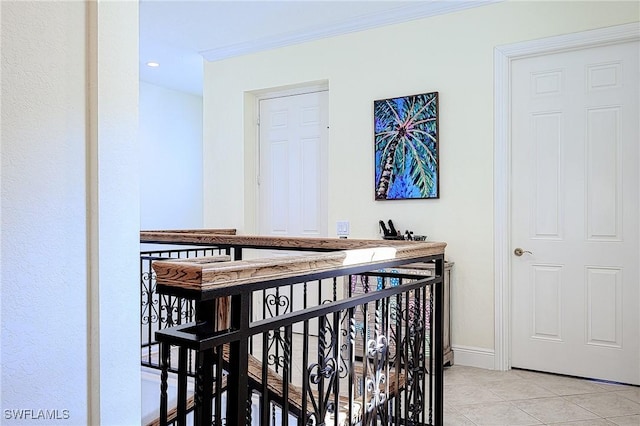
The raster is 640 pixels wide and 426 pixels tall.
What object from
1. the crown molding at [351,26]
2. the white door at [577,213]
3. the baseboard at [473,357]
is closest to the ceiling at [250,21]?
the crown molding at [351,26]

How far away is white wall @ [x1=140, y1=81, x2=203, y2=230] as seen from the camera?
5723mm

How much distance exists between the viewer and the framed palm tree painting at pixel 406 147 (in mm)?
3713

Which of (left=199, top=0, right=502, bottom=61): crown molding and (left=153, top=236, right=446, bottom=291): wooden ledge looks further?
(left=199, top=0, right=502, bottom=61): crown molding

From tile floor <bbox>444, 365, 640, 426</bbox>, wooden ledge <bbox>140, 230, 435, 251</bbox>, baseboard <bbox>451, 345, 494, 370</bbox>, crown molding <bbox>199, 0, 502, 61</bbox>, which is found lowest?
tile floor <bbox>444, 365, 640, 426</bbox>

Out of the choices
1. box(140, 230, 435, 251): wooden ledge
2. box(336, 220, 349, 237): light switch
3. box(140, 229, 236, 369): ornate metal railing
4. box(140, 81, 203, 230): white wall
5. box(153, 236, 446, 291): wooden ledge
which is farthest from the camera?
box(140, 81, 203, 230): white wall

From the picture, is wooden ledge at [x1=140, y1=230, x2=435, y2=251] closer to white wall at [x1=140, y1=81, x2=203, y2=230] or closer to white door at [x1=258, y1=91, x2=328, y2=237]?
white door at [x1=258, y1=91, x2=328, y2=237]

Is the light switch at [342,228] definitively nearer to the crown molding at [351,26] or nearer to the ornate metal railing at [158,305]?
the ornate metal railing at [158,305]

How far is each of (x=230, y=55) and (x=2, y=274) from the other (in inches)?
159

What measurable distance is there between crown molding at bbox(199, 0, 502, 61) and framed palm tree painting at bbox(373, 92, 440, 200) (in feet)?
2.05

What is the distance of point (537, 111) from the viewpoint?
341 cm

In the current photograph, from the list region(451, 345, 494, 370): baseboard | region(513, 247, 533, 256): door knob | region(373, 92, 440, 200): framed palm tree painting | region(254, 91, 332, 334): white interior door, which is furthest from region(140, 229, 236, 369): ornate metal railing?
region(513, 247, 533, 256): door knob

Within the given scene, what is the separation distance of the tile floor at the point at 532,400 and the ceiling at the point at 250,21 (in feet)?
8.70

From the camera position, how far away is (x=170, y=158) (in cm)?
603

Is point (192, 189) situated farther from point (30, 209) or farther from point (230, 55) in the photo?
point (30, 209)
